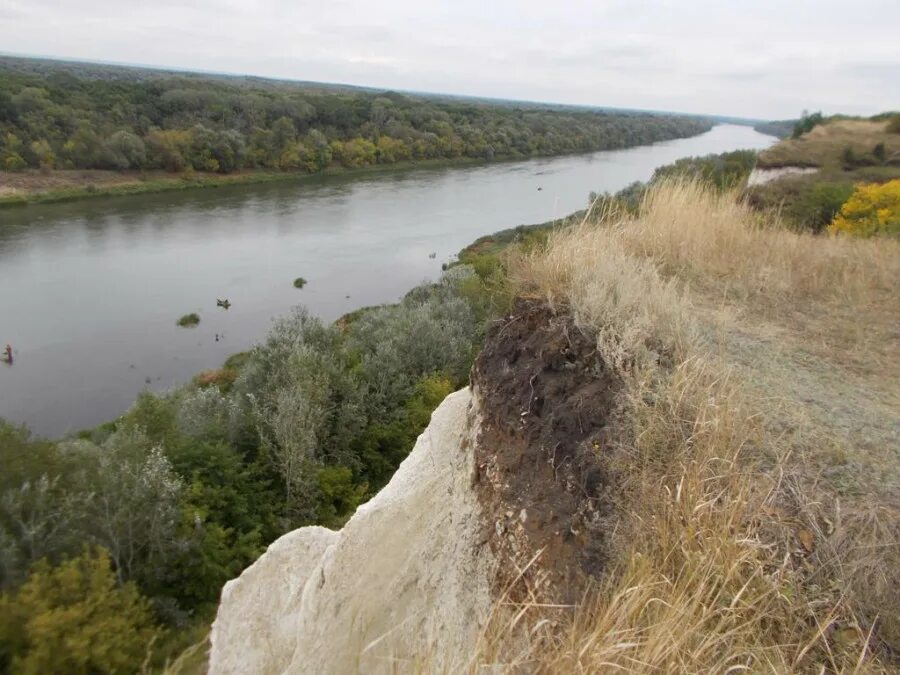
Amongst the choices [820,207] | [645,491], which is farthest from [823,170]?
[645,491]

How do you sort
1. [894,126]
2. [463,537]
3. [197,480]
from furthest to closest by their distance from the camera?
[894,126]
[197,480]
[463,537]

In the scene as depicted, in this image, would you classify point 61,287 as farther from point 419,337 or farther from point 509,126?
point 509,126

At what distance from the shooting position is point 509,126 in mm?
71250

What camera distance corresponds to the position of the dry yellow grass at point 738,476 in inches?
66.0

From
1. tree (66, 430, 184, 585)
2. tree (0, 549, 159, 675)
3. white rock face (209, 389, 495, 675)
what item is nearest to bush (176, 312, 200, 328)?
tree (66, 430, 184, 585)

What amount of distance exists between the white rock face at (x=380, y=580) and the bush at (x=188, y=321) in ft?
54.1

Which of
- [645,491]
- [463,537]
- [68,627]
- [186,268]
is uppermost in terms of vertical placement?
[645,491]

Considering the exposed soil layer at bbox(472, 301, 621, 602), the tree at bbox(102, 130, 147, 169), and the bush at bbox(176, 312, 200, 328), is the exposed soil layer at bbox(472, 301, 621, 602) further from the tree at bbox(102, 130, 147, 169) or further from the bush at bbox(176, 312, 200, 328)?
the tree at bbox(102, 130, 147, 169)

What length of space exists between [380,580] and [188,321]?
18715mm

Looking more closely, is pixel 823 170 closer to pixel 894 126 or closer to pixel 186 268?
pixel 894 126

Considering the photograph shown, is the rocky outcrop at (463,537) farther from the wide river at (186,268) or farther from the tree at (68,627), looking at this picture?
the wide river at (186,268)

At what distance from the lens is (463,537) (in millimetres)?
3469

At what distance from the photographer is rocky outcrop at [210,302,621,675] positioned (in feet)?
8.61

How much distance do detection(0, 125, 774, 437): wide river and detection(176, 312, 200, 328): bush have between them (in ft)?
0.91
